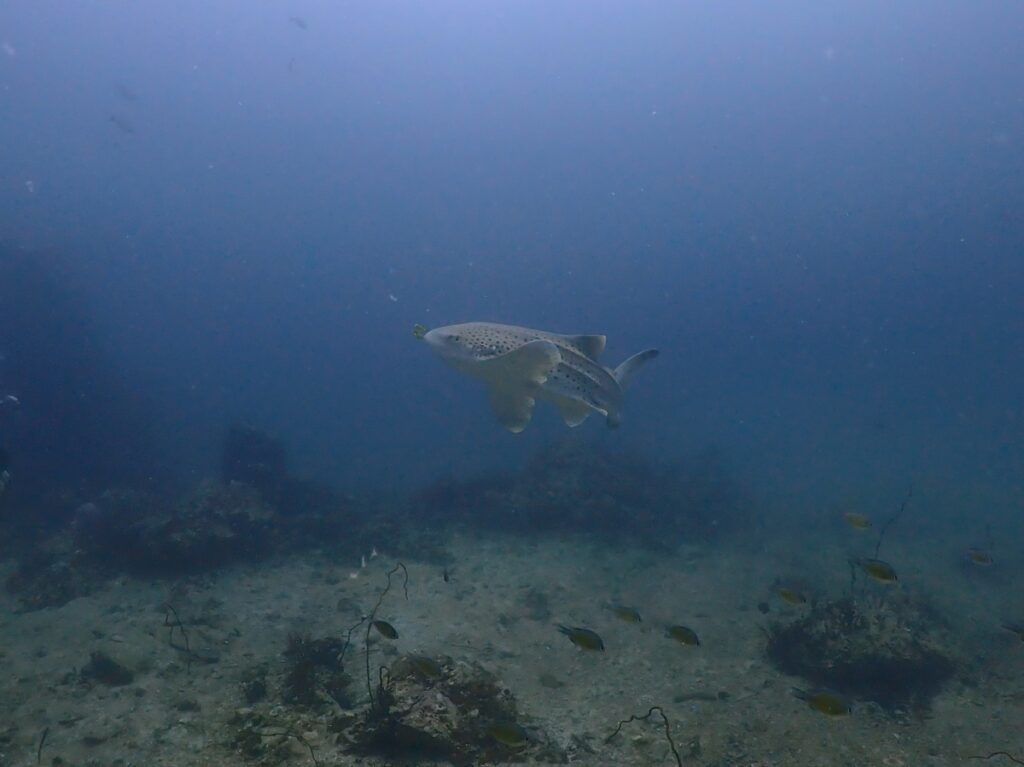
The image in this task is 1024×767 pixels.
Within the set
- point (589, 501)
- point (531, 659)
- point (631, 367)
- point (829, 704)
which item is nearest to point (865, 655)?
point (829, 704)

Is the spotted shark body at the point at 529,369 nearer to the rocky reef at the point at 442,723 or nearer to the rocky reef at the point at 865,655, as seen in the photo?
the rocky reef at the point at 442,723

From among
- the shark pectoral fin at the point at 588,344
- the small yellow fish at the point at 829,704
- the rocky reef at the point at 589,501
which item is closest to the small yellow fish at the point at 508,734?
the small yellow fish at the point at 829,704

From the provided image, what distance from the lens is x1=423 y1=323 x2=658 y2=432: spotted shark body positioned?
706 centimetres

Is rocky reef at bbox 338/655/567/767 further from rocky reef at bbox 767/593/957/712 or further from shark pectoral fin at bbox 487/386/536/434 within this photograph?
rocky reef at bbox 767/593/957/712

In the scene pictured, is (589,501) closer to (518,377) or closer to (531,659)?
(531,659)

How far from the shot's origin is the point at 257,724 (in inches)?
216

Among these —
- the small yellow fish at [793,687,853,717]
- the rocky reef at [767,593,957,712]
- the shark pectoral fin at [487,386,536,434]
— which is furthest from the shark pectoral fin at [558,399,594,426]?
the rocky reef at [767,593,957,712]

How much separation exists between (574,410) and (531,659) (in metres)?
3.84

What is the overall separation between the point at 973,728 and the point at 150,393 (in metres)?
36.4

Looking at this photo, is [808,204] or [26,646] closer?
[26,646]

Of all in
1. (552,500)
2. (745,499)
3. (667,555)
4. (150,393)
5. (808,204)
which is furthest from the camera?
(808,204)

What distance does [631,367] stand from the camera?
29.6ft

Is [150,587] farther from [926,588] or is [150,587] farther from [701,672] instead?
[926,588]

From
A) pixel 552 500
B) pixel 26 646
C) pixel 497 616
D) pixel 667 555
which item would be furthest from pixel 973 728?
pixel 26 646
